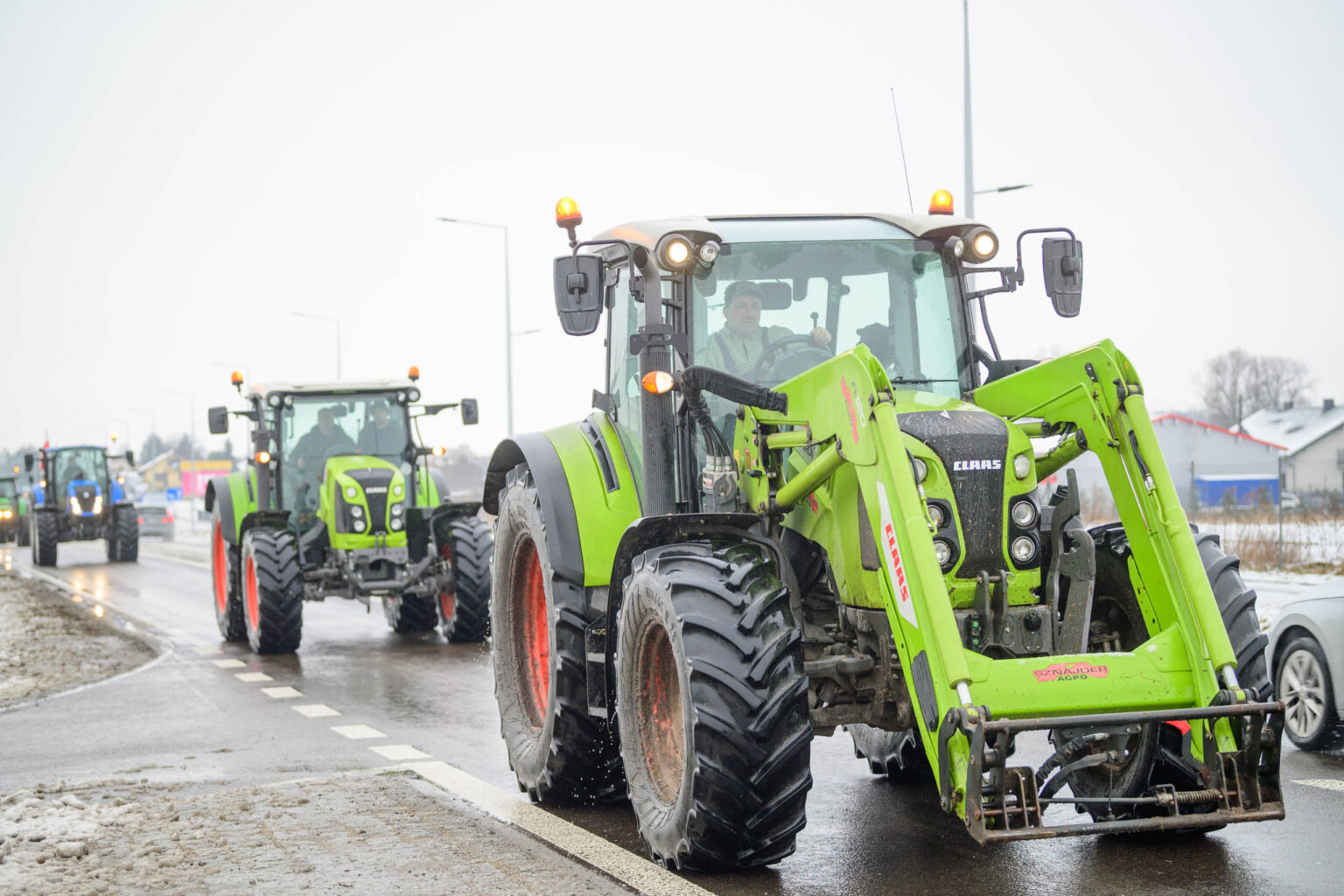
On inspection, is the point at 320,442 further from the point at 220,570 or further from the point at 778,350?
the point at 778,350

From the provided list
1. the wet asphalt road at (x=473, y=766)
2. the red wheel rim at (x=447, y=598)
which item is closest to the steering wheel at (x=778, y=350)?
the wet asphalt road at (x=473, y=766)

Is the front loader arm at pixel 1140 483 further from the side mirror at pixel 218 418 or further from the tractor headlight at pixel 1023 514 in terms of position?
the side mirror at pixel 218 418

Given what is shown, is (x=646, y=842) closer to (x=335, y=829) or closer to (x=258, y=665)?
(x=335, y=829)

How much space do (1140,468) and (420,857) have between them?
336 cm

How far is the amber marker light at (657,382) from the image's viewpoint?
6500 mm

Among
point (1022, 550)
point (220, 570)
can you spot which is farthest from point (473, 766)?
point (220, 570)

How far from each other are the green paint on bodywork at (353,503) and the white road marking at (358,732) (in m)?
6.14

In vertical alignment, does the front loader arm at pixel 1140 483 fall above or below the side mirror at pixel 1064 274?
below

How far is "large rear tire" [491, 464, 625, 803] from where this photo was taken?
24.4 ft

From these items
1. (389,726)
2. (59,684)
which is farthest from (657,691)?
(59,684)

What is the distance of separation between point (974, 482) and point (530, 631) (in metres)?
3.45

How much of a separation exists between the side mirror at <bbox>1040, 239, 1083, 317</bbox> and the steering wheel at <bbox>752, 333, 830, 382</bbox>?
1.19 m

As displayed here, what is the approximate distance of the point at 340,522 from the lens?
54.4ft

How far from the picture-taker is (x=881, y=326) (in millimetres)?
7191
